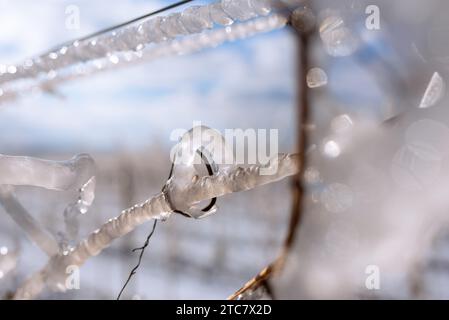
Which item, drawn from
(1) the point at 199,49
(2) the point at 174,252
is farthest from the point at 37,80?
(2) the point at 174,252

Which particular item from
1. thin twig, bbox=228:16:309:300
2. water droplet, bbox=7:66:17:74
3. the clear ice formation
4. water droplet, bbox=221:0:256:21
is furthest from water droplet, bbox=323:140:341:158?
water droplet, bbox=7:66:17:74

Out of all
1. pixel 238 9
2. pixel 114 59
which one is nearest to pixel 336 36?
pixel 238 9

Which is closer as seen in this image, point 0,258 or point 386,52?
point 386,52

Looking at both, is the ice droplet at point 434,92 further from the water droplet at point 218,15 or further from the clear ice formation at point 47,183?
the clear ice formation at point 47,183

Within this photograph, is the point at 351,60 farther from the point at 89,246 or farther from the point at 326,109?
the point at 89,246

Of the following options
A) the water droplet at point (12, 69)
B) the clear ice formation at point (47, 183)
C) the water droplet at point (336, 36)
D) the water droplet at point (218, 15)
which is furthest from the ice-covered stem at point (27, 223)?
the water droplet at point (336, 36)

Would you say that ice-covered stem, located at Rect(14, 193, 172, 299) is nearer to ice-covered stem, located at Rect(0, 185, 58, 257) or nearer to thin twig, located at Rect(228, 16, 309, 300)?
ice-covered stem, located at Rect(0, 185, 58, 257)
